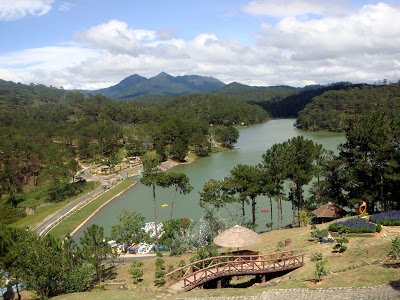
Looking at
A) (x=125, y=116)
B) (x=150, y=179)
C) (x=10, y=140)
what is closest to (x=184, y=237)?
(x=150, y=179)

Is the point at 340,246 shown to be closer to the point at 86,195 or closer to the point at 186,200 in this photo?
the point at 186,200

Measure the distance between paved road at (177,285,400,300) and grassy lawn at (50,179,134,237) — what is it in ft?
117

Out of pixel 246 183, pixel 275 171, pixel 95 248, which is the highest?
pixel 275 171

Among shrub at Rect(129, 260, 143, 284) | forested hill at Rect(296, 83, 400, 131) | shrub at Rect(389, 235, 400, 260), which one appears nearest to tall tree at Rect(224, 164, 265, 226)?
shrub at Rect(129, 260, 143, 284)

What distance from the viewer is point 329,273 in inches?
768

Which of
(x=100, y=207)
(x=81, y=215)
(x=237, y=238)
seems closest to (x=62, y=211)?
(x=81, y=215)

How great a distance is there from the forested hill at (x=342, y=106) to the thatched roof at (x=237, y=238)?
119 metres

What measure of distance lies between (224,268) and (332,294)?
22.0 feet

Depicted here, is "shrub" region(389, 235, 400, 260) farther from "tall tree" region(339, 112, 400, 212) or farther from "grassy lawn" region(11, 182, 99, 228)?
"grassy lawn" region(11, 182, 99, 228)

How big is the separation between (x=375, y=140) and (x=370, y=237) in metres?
11.9

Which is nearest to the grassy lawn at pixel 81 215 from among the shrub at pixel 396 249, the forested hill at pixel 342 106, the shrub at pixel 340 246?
the shrub at pixel 340 246

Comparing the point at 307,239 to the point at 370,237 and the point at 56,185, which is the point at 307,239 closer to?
the point at 370,237

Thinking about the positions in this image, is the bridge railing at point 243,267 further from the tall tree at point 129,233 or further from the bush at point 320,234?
the tall tree at point 129,233

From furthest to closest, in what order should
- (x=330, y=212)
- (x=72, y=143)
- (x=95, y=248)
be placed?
(x=72, y=143)
(x=330, y=212)
(x=95, y=248)
